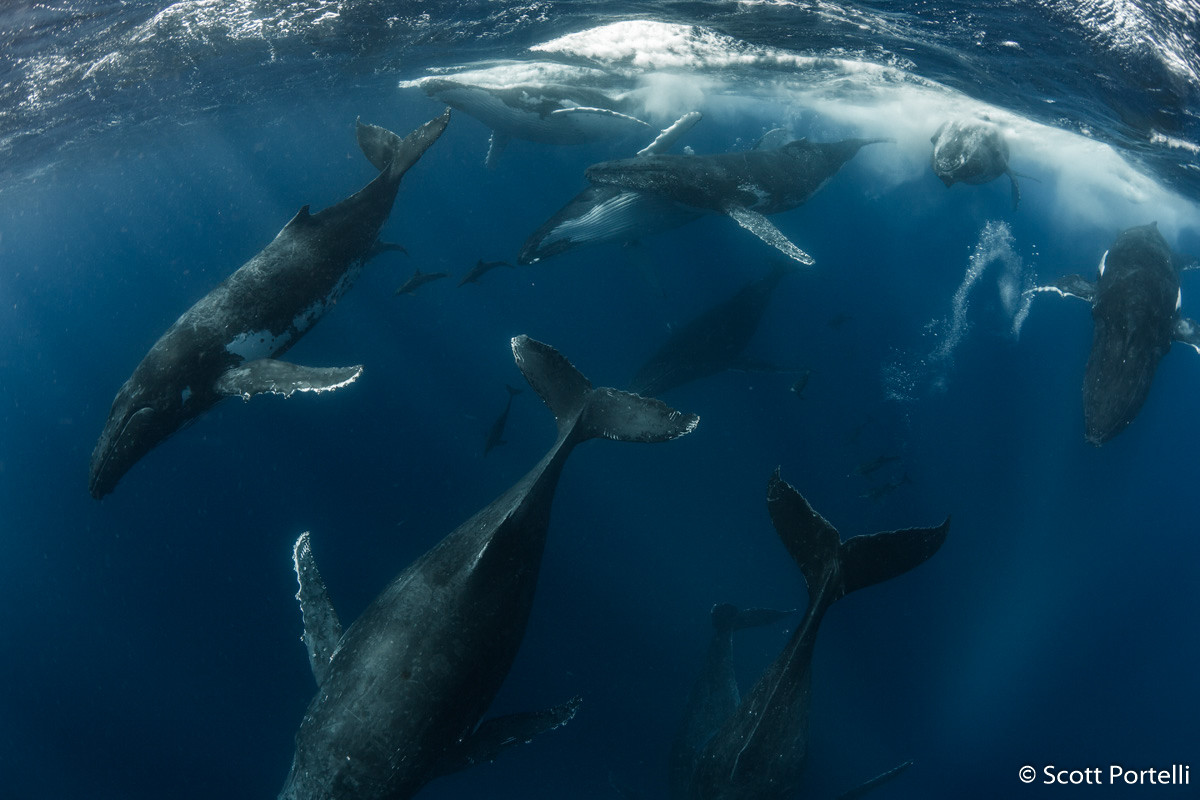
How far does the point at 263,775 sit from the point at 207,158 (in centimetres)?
5216

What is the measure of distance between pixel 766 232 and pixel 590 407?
18.3 feet

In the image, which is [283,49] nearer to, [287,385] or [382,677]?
[287,385]

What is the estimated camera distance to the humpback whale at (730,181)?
11461mm

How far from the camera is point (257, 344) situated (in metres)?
9.81

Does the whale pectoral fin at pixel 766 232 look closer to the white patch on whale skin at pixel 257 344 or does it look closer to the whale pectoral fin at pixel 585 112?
the whale pectoral fin at pixel 585 112

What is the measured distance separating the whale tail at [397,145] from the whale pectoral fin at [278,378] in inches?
172

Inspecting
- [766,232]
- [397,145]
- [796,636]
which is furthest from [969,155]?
[796,636]

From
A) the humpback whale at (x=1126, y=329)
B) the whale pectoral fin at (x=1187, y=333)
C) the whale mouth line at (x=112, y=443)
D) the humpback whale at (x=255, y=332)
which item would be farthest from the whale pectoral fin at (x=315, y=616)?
the whale pectoral fin at (x=1187, y=333)

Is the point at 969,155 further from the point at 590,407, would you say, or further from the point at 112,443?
the point at 112,443

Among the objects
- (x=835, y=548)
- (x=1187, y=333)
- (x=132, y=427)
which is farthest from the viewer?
(x=1187, y=333)

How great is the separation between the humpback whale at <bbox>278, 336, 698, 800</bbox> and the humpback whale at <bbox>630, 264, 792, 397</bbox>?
8.16 metres

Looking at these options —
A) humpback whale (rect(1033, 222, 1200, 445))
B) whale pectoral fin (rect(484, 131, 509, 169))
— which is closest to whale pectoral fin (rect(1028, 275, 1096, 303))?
humpback whale (rect(1033, 222, 1200, 445))

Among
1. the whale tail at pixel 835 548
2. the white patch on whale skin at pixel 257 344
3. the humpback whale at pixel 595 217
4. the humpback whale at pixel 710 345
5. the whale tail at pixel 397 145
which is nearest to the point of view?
the whale tail at pixel 835 548

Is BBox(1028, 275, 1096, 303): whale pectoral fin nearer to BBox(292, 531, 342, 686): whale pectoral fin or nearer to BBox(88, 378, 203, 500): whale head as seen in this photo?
BBox(292, 531, 342, 686): whale pectoral fin
